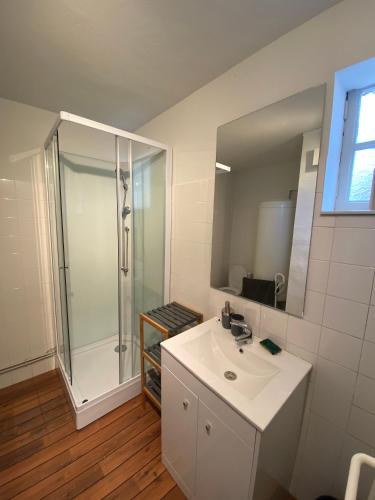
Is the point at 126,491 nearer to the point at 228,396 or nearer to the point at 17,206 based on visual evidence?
the point at 228,396

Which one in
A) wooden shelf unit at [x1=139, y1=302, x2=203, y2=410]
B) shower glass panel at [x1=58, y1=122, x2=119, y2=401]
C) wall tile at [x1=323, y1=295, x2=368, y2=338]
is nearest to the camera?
wall tile at [x1=323, y1=295, x2=368, y2=338]

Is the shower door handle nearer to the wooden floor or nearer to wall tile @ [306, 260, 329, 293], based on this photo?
the wooden floor

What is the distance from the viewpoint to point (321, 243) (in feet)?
3.12

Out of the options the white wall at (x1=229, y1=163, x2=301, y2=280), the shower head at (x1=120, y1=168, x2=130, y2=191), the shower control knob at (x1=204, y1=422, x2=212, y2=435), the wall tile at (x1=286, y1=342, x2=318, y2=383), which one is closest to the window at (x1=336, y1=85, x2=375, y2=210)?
the white wall at (x1=229, y1=163, x2=301, y2=280)

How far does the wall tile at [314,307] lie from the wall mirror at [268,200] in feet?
0.08

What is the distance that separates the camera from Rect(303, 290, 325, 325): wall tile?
38.1 inches

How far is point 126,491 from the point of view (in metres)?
1.12

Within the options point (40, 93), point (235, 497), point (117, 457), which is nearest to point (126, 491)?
point (117, 457)

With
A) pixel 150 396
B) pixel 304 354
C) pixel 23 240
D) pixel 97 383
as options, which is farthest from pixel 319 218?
pixel 23 240

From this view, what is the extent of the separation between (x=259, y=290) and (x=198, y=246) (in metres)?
0.56

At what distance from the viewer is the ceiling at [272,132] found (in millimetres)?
953

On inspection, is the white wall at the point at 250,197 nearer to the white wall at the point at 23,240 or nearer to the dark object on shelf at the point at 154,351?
the dark object on shelf at the point at 154,351

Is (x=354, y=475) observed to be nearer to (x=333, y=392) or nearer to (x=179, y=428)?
(x=333, y=392)

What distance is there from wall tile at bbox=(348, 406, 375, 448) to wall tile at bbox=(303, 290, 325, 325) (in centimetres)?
39
